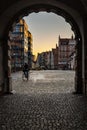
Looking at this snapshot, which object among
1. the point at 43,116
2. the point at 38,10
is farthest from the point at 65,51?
the point at 43,116

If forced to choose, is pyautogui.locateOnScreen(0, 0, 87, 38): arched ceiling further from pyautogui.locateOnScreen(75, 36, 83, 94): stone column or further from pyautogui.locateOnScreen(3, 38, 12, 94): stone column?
pyautogui.locateOnScreen(75, 36, 83, 94): stone column

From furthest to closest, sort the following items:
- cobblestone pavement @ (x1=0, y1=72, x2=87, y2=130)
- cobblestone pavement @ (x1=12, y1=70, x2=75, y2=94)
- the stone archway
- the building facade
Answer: the building facade → cobblestone pavement @ (x1=12, y1=70, x2=75, y2=94) → the stone archway → cobblestone pavement @ (x1=0, y1=72, x2=87, y2=130)

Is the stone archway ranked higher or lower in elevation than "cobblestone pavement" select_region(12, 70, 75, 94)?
higher

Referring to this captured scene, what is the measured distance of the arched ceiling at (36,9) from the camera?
14742 millimetres

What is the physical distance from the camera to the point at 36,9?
16062 millimetres

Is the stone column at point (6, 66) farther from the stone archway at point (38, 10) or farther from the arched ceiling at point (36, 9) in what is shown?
the arched ceiling at point (36, 9)

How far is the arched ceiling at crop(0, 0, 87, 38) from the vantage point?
48.4ft

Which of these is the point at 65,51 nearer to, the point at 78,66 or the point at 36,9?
the point at 78,66

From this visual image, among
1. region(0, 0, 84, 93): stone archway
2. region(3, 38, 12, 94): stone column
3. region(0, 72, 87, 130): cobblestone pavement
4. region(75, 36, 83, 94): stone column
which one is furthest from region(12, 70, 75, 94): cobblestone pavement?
region(0, 72, 87, 130): cobblestone pavement

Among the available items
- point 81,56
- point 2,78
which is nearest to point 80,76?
point 81,56

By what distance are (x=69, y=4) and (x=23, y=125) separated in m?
8.55

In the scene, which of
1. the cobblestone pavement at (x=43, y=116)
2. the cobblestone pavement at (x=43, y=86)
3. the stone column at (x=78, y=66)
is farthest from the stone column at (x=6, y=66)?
the cobblestone pavement at (x=43, y=116)

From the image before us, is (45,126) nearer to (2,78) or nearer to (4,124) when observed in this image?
(4,124)

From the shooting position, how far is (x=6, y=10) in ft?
49.4
